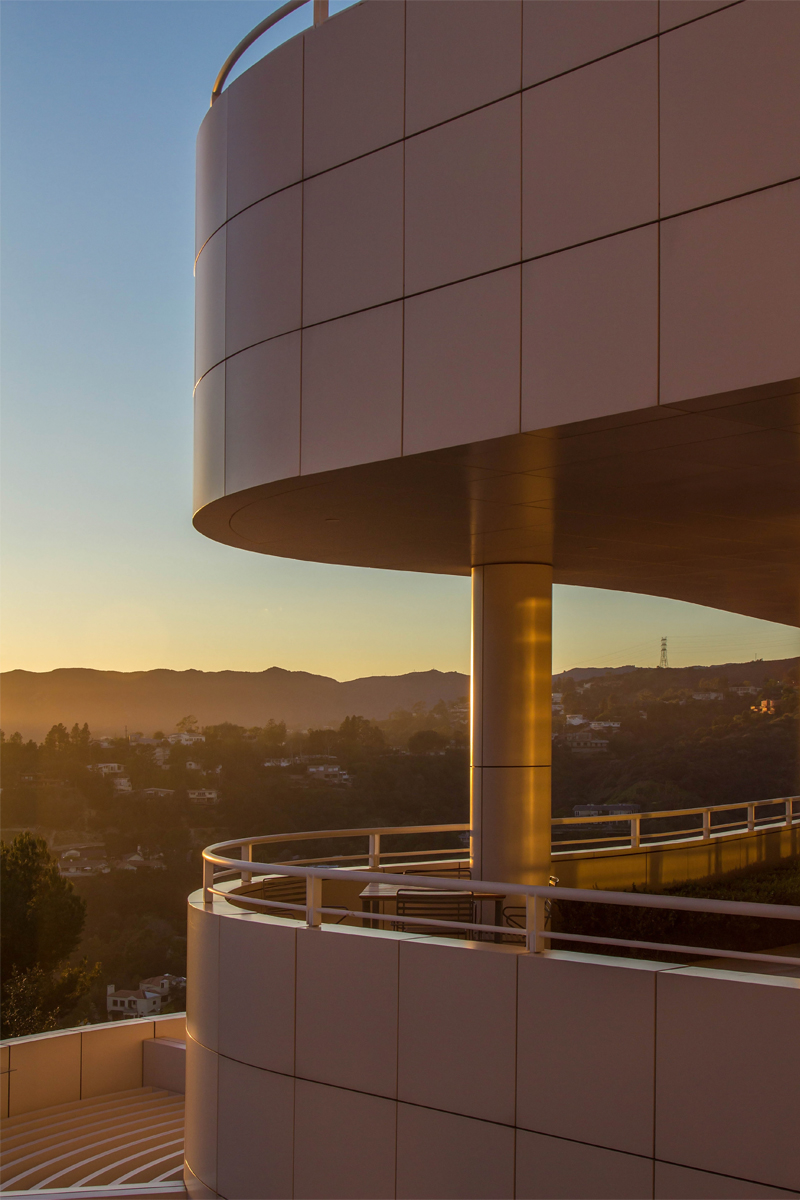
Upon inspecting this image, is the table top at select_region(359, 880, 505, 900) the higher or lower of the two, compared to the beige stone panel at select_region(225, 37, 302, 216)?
lower

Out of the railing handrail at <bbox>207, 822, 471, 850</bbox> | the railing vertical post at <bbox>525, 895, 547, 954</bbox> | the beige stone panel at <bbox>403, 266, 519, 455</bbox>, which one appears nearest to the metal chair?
the railing handrail at <bbox>207, 822, 471, 850</bbox>

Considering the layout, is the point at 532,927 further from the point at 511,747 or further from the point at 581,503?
the point at 511,747

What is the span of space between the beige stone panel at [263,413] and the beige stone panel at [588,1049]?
4585 millimetres

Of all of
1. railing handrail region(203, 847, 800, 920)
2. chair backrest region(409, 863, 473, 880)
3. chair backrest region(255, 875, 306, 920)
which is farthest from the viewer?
chair backrest region(409, 863, 473, 880)

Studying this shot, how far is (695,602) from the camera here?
58.4 feet

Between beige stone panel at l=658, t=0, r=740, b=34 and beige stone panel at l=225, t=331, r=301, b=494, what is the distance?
3698 mm

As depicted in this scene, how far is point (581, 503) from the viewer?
30.6 ft

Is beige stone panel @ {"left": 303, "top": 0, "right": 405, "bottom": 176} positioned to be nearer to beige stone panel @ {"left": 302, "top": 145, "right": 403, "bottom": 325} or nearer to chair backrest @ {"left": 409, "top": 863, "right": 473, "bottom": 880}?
beige stone panel @ {"left": 302, "top": 145, "right": 403, "bottom": 325}

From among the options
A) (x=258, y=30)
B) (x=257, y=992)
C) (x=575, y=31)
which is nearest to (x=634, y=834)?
(x=257, y=992)

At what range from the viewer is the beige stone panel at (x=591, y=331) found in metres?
6.54

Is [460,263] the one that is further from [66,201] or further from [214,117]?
[66,201]

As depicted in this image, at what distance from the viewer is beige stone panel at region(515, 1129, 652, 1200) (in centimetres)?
666

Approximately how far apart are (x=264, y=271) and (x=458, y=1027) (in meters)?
6.58

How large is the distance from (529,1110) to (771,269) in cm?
588
